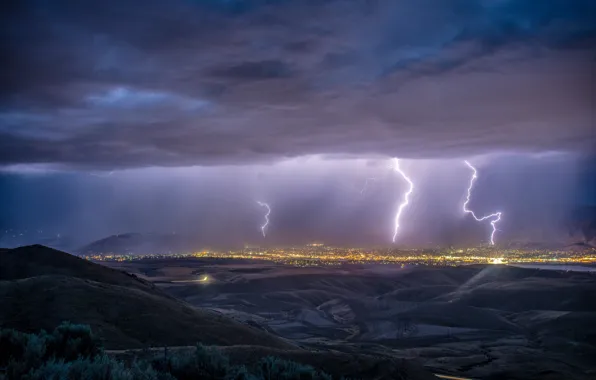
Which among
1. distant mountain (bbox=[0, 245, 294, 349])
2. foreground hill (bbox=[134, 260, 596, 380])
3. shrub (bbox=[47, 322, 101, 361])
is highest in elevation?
shrub (bbox=[47, 322, 101, 361])

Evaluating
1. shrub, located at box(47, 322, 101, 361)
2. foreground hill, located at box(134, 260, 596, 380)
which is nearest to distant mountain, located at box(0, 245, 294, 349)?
shrub, located at box(47, 322, 101, 361)

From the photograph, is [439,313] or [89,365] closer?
[89,365]

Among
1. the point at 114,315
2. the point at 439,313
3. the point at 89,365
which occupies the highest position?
the point at 89,365

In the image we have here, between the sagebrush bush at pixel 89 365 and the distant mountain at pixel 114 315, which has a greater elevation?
the sagebrush bush at pixel 89 365

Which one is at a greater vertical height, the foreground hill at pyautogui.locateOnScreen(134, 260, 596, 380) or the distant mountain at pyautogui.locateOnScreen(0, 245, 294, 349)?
the distant mountain at pyautogui.locateOnScreen(0, 245, 294, 349)

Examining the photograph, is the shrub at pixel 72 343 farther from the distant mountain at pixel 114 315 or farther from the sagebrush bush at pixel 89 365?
the distant mountain at pixel 114 315

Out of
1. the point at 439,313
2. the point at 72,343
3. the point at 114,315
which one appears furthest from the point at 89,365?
the point at 439,313

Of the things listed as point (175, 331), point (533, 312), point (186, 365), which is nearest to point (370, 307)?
point (533, 312)

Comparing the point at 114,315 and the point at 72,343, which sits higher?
the point at 72,343

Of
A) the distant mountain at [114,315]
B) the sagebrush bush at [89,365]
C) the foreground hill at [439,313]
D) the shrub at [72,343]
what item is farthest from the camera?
the foreground hill at [439,313]

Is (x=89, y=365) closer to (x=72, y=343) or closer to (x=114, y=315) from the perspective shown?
(x=72, y=343)

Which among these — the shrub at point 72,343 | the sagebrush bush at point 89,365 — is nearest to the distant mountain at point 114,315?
the shrub at point 72,343

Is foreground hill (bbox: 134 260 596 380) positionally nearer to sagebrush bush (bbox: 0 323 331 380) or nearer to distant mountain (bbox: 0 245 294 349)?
distant mountain (bbox: 0 245 294 349)
